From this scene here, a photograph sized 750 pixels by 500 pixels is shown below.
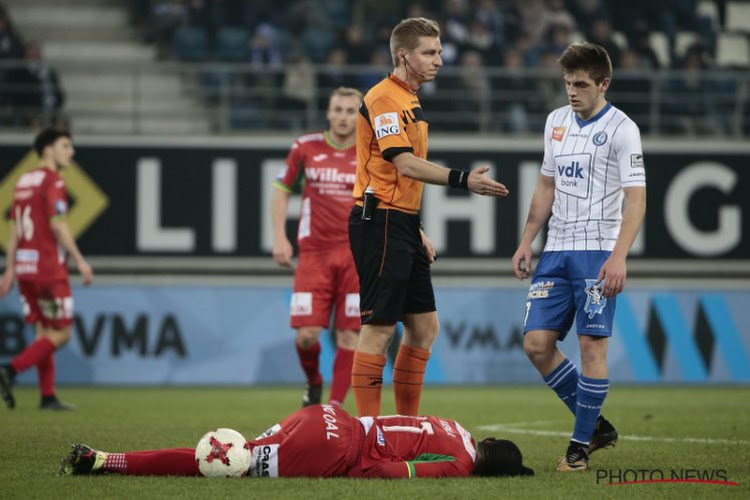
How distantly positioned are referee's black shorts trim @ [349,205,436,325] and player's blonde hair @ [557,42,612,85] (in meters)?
1.15

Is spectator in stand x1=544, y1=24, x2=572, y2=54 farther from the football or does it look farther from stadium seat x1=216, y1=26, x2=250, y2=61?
the football

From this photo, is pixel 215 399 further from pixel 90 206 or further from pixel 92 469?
pixel 92 469

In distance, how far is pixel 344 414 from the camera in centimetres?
554

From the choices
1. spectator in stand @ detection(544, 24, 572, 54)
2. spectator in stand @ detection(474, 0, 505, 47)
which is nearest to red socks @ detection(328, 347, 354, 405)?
spectator in stand @ detection(544, 24, 572, 54)

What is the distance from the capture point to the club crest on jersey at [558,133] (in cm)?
653

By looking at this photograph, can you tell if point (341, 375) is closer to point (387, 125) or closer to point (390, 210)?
point (390, 210)

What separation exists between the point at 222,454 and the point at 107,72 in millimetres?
12739

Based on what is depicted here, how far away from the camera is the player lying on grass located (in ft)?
18.0

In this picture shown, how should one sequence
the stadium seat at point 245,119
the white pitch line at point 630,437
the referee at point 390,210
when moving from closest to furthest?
1. the referee at point 390,210
2. the white pitch line at point 630,437
3. the stadium seat at point 245,119

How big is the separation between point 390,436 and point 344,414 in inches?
10.0

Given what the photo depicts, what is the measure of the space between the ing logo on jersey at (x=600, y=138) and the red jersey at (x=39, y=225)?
591 centimetres

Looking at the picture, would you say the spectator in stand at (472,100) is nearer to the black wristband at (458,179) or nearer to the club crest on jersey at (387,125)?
the club crest on jersey at (387,125)

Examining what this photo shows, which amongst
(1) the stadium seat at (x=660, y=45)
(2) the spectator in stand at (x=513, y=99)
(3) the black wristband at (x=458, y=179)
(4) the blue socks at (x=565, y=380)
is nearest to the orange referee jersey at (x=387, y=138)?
(3) the black wristband at (x=458, y=179)

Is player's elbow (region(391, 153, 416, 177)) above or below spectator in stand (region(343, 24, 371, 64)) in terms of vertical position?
below
